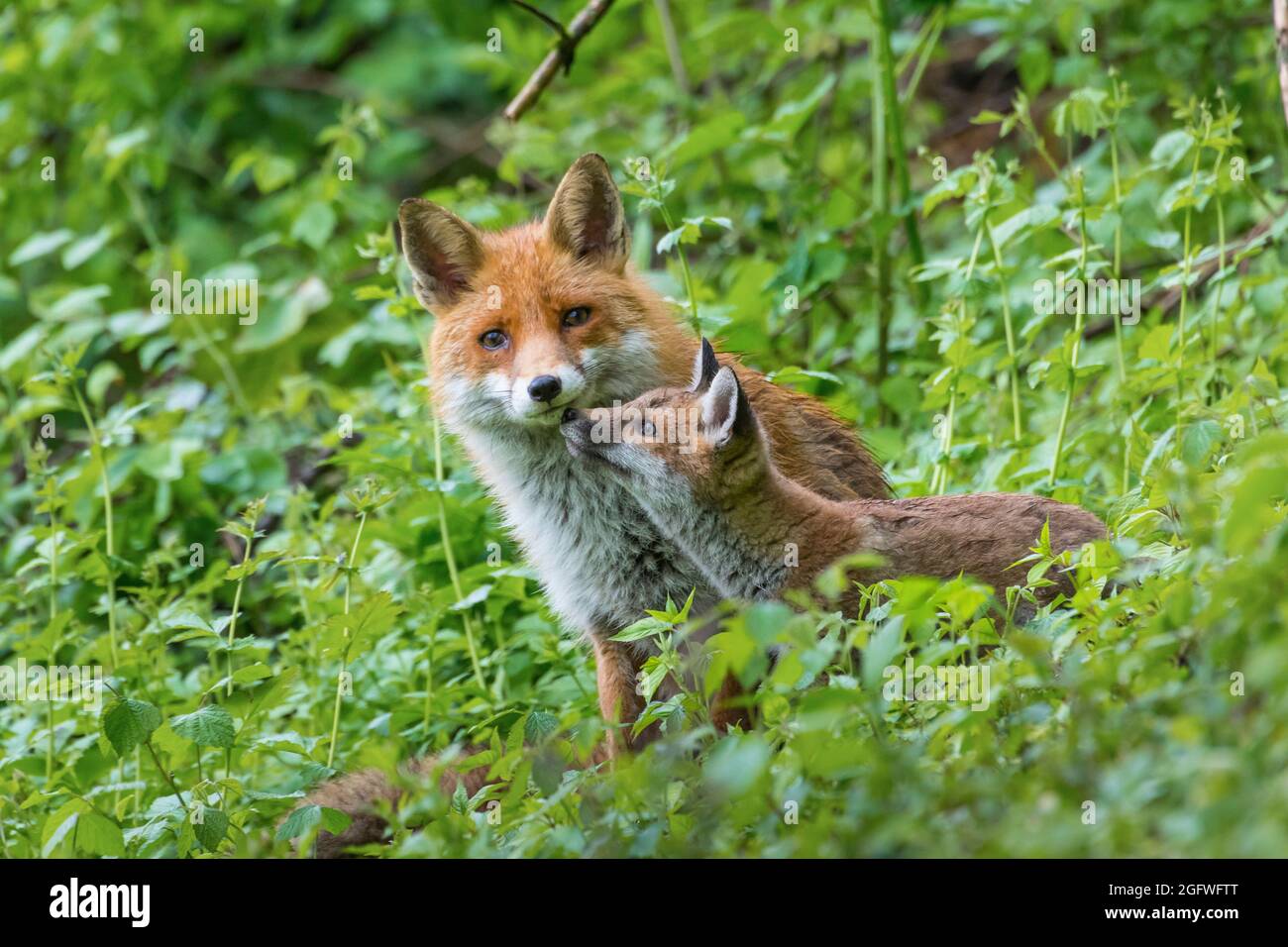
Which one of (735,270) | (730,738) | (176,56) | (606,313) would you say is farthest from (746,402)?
(176,56)

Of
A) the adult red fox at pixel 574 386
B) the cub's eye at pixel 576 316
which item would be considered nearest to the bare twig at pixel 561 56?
the adult red fox at pixel 574 386

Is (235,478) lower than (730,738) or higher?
higher

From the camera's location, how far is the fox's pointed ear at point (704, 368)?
5141 mm

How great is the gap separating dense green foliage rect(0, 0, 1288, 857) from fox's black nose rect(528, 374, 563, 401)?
2.25 feet

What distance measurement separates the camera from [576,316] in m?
5.51

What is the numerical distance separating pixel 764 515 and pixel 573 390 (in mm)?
848

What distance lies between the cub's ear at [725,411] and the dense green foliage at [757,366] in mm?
707

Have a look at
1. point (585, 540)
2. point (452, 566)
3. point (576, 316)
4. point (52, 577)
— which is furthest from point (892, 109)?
point (52, 577)

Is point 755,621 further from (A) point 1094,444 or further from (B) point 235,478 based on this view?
(B) point 235,478

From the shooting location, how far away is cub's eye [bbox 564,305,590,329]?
5.49m

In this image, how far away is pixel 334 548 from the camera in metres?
6.48

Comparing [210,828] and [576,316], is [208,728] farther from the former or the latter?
[576,316]

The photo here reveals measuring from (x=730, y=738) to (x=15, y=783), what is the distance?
336 centimetres

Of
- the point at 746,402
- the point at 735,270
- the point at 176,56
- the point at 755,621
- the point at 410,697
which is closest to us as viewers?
the point at 755,621
